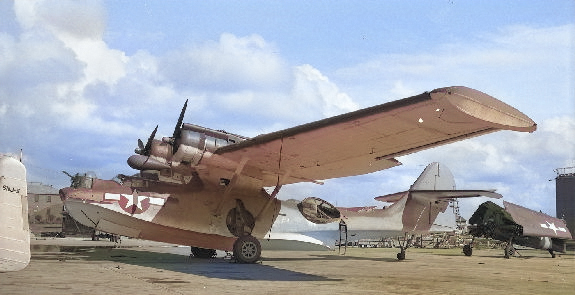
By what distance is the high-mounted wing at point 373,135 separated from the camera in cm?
808

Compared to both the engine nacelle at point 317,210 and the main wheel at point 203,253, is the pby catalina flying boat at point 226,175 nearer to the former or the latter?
the engine nacelle at point 317,210

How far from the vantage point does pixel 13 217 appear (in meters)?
6.01

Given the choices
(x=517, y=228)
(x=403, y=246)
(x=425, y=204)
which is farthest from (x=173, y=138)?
(x=517, y=228)

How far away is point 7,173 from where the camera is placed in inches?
243

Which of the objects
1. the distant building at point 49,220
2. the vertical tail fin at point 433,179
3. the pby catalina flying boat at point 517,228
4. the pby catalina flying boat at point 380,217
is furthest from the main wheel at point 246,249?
the distant building at point 49,220

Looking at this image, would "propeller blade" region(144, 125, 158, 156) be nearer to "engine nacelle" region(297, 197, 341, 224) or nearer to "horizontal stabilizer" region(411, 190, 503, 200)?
"engine nacelle" region(297, 197, 341, 224)

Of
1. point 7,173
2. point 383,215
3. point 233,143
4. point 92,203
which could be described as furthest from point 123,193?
point 383,215

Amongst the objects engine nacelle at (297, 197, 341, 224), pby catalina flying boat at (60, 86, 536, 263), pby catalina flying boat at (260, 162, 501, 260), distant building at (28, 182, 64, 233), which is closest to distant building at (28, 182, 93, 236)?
distant building at (28, 182, 64, 233)

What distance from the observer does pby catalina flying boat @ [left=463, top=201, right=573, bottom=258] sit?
81.4 feet

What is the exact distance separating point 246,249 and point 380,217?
7182 millimetres

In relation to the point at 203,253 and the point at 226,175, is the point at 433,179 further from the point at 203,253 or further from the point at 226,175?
the point at 226,175

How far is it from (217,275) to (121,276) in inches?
75.1

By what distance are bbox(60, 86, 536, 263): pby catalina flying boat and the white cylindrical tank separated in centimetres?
633

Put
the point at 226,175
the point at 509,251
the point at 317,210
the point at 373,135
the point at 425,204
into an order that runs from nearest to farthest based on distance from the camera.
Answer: the point at 373,135, the point at 226,175, the point at 317,210, the point at 425,204, the point at 509,251
